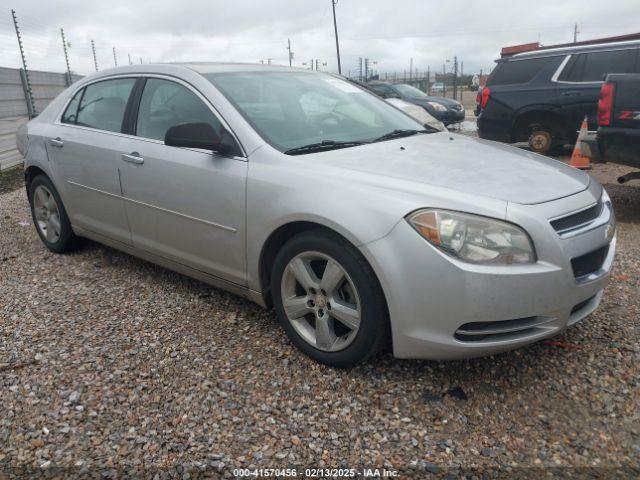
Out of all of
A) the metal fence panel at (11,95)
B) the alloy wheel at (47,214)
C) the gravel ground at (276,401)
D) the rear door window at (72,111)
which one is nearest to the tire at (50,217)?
the alloy wheel at (47,214)

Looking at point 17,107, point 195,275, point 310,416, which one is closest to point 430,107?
point 17,107

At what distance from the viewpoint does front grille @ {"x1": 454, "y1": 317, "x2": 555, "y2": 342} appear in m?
2.37

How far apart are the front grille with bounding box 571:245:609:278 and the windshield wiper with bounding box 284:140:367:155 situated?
134 centimetres

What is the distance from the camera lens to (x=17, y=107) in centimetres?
1487

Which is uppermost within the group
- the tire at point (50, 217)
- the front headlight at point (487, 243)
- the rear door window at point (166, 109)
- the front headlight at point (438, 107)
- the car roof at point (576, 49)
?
the car roof at point (576, 49)

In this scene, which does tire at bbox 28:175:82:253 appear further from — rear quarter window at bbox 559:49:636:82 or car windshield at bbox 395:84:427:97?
car windshield at bbox 395:84:427:97

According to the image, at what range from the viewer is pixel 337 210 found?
8.32 feet

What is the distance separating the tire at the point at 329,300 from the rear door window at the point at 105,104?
1852 millimetres

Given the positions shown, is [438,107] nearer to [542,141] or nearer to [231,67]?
[542,141]

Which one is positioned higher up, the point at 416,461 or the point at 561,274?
the point at 561,274

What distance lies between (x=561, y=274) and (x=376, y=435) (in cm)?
105

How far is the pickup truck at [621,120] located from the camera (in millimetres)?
4953

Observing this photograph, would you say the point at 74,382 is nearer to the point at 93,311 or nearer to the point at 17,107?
the point at 93,311

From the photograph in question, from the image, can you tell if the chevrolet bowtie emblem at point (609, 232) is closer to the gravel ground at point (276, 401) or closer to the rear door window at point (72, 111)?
the gravel ground at point (276, 401)
